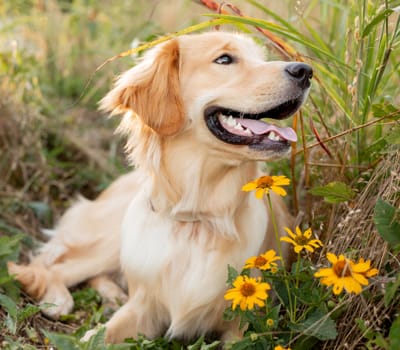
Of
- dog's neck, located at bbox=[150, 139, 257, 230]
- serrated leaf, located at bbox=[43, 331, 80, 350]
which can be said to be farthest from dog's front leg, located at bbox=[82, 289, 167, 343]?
serrated leaf, located at bbox=[43, 331, 80, 350]

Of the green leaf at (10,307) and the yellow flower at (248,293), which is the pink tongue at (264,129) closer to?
Answer: the yellow flower at (248,293)

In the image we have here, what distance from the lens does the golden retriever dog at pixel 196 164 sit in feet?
8.21

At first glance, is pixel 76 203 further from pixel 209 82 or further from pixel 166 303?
pixel 209 82

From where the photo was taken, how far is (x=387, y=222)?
6.64ft

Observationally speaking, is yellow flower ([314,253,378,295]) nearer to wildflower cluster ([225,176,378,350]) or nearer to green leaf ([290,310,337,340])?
wildflower cluster ([225,176,378,350])

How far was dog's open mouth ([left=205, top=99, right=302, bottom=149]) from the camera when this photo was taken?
97.4 inches

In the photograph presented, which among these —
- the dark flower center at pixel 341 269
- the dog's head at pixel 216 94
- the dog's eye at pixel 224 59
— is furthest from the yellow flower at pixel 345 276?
the dog's eye at pixel 224 59

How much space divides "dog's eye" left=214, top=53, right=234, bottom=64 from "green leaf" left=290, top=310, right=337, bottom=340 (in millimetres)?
1090

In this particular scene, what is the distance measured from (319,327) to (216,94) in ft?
3.26

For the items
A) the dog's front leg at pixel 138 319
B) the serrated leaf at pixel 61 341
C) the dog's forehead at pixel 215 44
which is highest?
the dog's forehead at pixel 215 44

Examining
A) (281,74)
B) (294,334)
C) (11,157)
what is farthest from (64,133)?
(294,334)

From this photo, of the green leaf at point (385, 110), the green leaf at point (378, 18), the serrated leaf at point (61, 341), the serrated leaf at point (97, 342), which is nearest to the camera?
the serrated leaf at point (61, 341)

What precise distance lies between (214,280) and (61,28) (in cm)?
347

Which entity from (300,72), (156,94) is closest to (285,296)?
(300,72)
